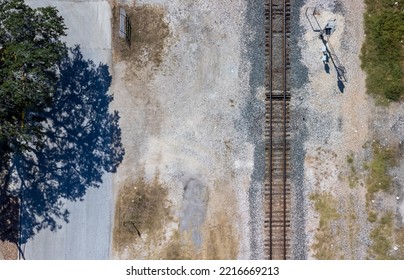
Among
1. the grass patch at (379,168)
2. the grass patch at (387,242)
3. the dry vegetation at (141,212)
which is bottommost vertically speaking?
the grass patch at (387,242)

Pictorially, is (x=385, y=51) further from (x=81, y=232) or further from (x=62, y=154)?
(x=81, y=232)

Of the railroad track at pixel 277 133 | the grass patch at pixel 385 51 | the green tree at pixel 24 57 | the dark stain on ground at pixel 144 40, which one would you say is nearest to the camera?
the green tree at pixel 24 57

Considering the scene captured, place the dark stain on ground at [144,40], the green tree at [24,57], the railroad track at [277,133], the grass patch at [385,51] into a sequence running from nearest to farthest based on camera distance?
the green tree at [24,57] → the grass patch at [385,51] → the railroad track at [277,133] → the dark stain on ground at [144,40]

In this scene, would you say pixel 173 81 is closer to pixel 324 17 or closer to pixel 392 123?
pixel 324 17

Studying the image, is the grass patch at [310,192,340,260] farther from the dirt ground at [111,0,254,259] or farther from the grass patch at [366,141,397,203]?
the dirt ground at [111,0,254,259]

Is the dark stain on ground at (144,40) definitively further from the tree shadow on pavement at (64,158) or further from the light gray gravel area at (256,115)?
the light gray gravel area at (256,115)

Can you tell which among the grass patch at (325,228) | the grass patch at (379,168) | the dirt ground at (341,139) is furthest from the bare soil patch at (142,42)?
the grass patch at (379,168)

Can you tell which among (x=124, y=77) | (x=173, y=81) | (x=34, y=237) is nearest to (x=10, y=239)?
(x=34, y=237)
